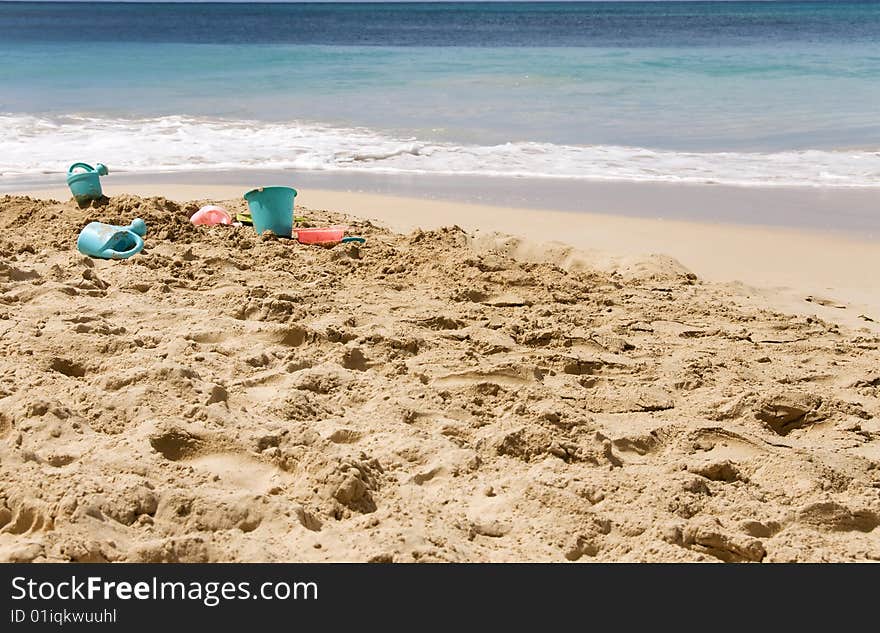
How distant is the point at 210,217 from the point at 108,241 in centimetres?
98

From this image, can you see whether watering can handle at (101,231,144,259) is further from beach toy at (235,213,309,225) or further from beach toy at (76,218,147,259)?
beach toy at (235,213,309,225)

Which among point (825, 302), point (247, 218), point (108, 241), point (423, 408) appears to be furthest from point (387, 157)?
point (423, 408)

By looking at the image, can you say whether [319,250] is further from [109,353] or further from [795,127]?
[795,127]

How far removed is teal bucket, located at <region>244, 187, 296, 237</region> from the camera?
220 inches

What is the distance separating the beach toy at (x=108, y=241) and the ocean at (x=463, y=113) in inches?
152

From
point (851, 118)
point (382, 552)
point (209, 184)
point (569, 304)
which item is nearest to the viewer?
point (382, 552)

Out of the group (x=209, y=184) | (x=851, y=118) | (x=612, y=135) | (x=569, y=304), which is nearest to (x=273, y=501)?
(x=569, y=304)

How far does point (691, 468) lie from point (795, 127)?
30.8ft

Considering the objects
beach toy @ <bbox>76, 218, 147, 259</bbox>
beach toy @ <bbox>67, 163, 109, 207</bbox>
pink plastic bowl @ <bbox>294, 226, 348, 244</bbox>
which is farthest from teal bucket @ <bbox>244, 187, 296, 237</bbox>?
beach toy @ <bbox>67, 163, 109, 207</bbox>

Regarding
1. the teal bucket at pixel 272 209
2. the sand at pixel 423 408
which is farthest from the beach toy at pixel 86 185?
the teal bucket at pixel 272 209

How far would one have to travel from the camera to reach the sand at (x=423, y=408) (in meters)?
2.52

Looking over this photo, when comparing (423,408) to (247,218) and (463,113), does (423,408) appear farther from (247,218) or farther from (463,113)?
(463,113)
